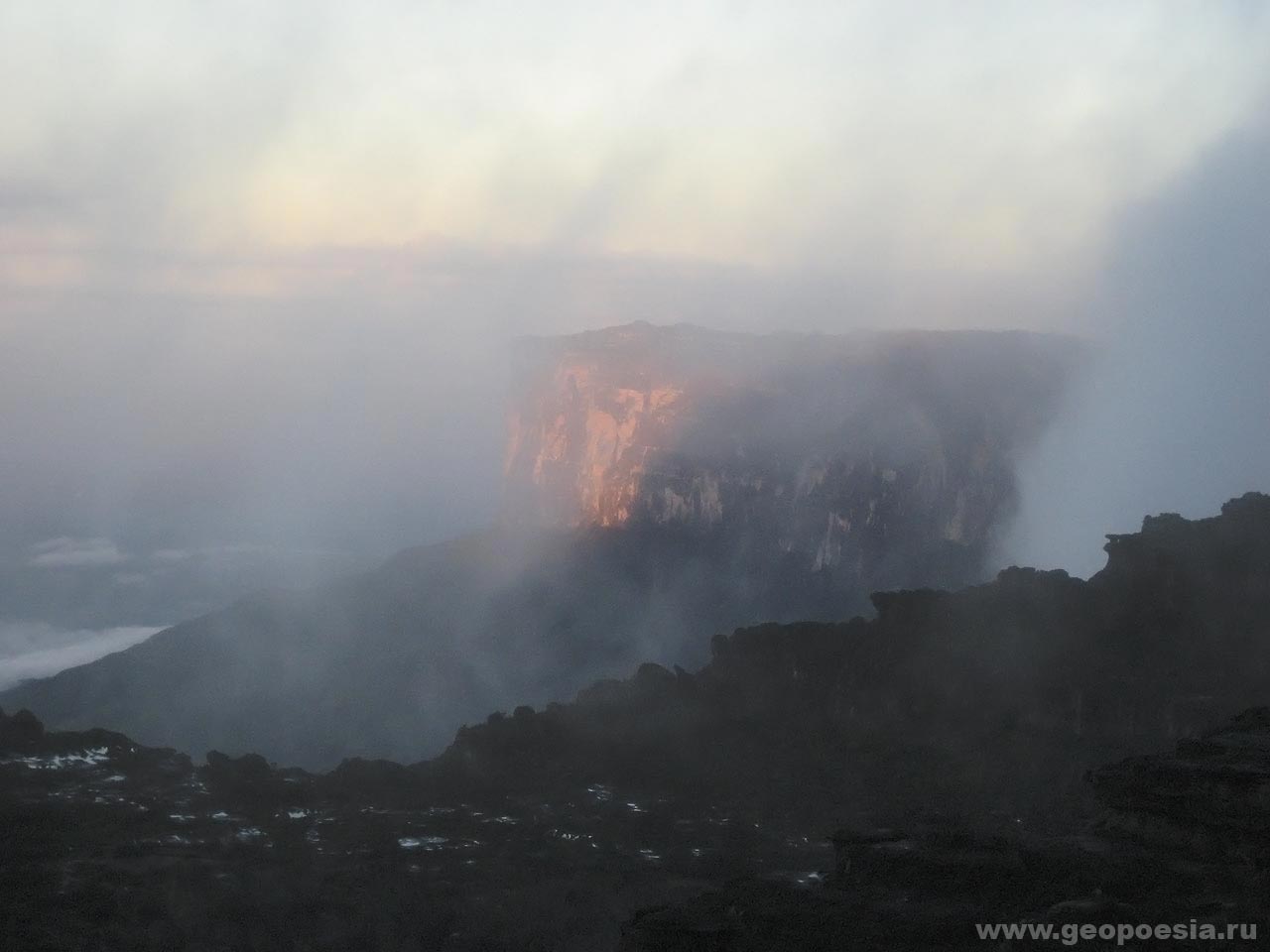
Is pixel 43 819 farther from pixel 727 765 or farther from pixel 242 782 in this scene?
pixel 727 765

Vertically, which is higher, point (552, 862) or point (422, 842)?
point (422, 842)

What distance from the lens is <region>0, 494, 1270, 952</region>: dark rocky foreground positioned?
59875mm

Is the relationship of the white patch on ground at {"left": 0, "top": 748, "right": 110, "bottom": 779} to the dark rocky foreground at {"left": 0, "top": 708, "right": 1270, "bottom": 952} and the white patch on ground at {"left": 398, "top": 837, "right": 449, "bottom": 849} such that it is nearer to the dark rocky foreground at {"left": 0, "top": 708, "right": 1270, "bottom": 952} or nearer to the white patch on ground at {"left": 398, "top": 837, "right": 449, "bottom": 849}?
the dark rocky foreground at {"left": 0, "top": 708, "right": 1270, "bottom": 952}

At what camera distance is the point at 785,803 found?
9062 centimetres

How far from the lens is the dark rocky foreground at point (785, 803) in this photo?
196ft

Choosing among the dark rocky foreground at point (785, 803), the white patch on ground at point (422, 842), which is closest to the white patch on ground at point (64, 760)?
the dark rocky foreground at point (785, 803)

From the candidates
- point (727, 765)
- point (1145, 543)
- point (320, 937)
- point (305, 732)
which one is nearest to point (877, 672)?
point (727, 765)

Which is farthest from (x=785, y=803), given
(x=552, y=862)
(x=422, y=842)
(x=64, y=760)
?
(x=64, y=760)

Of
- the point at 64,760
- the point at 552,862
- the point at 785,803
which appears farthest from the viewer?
the point at 64,760

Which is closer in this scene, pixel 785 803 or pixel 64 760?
pixel 785 803

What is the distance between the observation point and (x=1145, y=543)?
338 feet

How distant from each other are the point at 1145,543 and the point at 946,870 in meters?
49.4

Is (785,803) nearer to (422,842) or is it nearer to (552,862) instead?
(552,862)

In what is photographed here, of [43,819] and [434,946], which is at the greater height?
[43,819]
